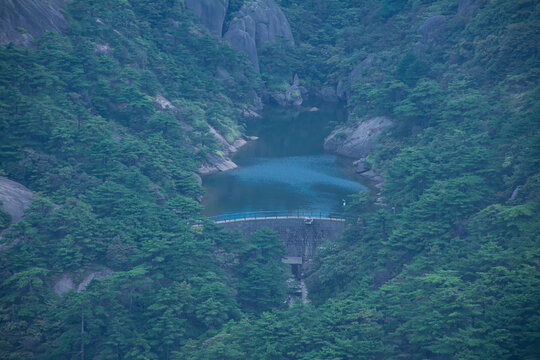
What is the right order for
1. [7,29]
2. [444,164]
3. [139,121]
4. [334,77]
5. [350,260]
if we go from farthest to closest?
[334,77] → [139,121] → [7,29] → [444,164] → [350,260]

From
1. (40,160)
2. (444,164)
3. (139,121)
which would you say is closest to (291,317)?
(444,164)

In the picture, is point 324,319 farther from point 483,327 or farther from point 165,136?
point 165,136

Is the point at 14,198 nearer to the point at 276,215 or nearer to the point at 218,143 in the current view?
the point at 276,215

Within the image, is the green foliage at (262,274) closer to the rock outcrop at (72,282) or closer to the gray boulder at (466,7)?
the rock outcrop at (72,282)

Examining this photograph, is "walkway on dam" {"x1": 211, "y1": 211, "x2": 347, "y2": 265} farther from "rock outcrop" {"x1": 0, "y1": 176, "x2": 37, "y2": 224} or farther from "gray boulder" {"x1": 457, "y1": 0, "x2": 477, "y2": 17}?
"gray boulder" {"x1": 457, "y1": 0, "x2": 477, "y2": 17}

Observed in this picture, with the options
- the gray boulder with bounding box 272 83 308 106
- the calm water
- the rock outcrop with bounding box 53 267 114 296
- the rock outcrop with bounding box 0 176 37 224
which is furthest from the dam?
the gray boulder with bounding box 272 83 308 106

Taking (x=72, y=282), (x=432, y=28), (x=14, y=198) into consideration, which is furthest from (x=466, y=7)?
(x=72, y=282)

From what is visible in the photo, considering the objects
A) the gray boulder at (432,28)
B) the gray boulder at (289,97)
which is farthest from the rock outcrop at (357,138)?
the gray boulder at (289,97)
